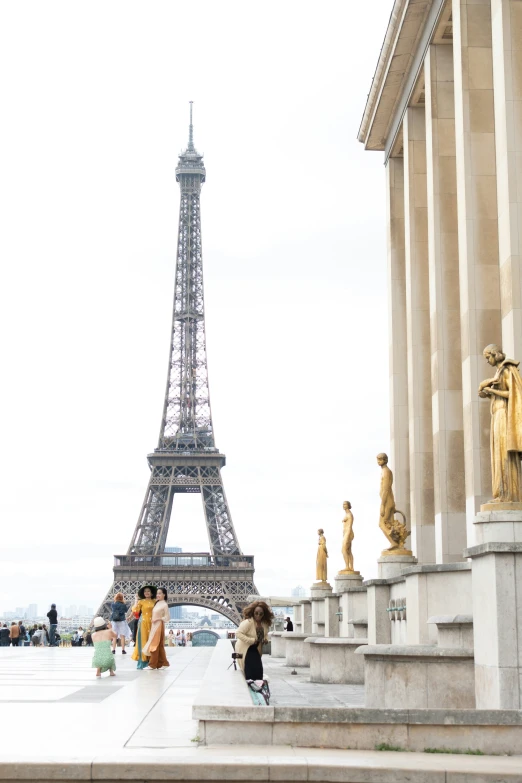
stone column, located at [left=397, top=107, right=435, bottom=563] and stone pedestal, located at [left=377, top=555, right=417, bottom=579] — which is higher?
stone column, located at [left=397, top=107, right=435, bottom=563]

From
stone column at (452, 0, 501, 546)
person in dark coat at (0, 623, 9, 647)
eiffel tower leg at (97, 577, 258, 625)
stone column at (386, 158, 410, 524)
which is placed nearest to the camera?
stone column at (452, 0, 501, 546)

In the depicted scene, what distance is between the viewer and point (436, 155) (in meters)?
29.4

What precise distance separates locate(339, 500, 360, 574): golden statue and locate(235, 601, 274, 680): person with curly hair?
15.8m

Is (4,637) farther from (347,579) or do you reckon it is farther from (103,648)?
(103,648)

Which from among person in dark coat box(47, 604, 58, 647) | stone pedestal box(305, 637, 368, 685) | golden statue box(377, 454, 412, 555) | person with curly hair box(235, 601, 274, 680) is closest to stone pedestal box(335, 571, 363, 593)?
golden statue box(377, 454, 412, 555)

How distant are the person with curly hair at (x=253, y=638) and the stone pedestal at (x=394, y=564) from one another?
9.31 m

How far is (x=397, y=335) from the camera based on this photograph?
3725 centimetres

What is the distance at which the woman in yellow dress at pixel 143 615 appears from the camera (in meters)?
25.1

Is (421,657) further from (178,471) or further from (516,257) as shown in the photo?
(178,471)

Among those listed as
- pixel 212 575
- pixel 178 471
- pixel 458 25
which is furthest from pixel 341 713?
pixel 178 471

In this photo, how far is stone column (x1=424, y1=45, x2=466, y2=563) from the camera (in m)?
27.4

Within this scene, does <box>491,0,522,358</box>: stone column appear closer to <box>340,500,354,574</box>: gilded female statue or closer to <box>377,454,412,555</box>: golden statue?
<box>377,454,412,555</box>: golden statue

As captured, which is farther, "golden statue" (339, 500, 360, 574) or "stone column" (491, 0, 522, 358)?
"golden statue" (339, 500, 360, 574)

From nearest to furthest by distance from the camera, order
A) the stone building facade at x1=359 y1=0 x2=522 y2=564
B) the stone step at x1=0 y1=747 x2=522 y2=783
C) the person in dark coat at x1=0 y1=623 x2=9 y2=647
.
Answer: the stone step at x1=0 y1=747 x2=522 y2=783
the stone building facade at x1=359 y1=0 x2=522 y2=564
the person in dark coat at x1=0 y1=623 x2=9 y2=647
